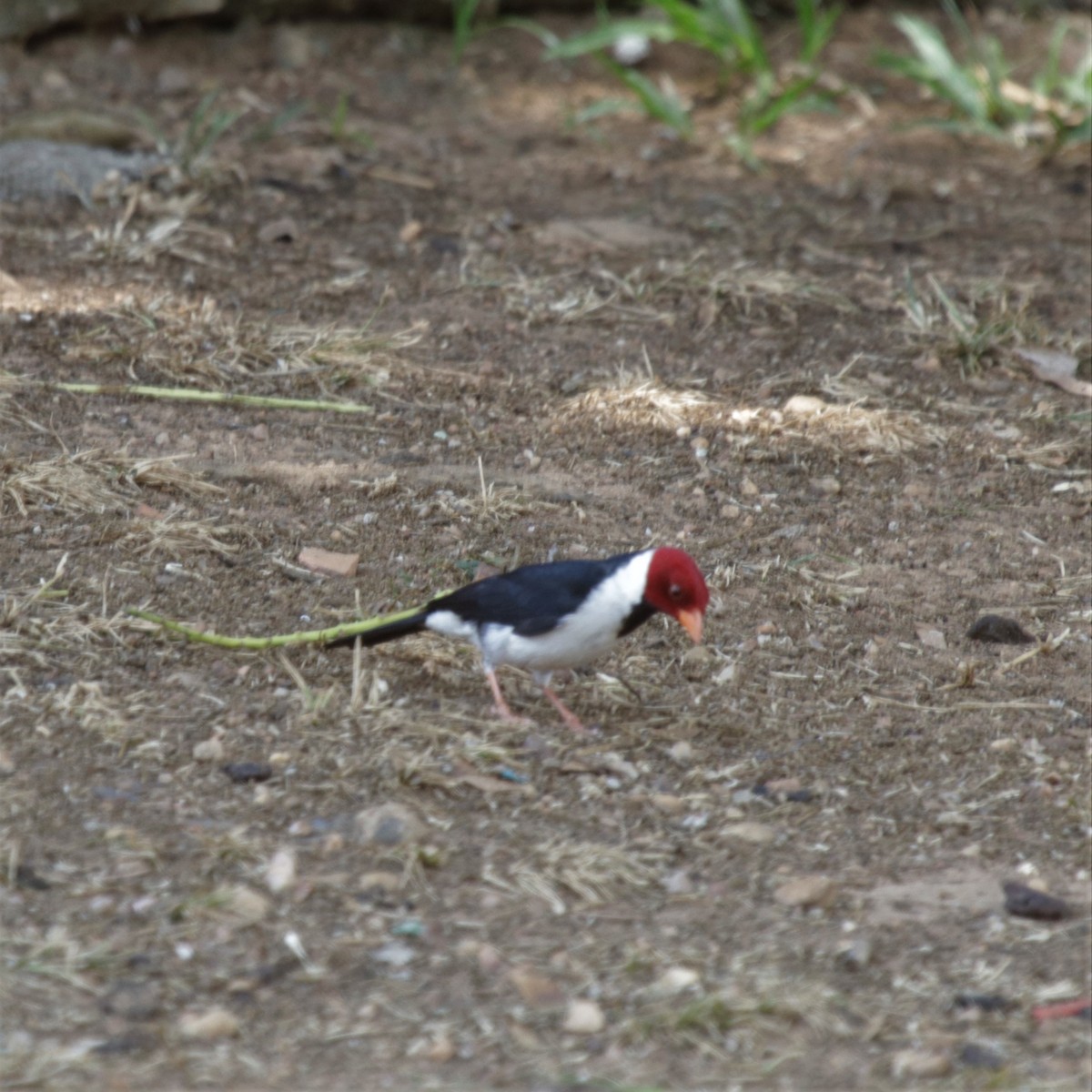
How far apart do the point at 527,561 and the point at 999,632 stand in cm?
131

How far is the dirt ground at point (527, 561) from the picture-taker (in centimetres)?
283

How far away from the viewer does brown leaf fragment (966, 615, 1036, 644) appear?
4.31 m

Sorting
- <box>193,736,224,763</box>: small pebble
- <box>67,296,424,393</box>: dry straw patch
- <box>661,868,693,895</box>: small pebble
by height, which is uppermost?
<box>661,868,693,895</box>: small pebble

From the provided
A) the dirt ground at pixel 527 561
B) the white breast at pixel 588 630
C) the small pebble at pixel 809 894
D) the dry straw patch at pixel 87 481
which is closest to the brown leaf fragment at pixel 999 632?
the dirt ground at pixel 527 561

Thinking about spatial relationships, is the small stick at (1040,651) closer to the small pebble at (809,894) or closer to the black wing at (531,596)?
the black wing at (531,596)

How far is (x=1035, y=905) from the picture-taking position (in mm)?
3133

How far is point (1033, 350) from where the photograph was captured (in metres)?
6.00

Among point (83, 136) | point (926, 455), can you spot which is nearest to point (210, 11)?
point (83, 136)

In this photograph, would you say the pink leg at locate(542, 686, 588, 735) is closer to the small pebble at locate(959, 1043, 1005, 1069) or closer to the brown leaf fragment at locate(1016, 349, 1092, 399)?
the small pebble at locate(959, 1043, 1005, 1069)

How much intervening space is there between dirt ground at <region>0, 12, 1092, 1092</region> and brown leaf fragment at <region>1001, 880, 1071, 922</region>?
0.13ft

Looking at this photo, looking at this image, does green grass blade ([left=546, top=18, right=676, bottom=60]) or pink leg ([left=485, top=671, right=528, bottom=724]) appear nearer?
pink leg ([left=485, top=671, right=528, bottom=724])

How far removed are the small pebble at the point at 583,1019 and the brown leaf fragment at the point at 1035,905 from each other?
2.95 ft

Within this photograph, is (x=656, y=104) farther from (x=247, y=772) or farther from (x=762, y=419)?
(x=247, y=772)

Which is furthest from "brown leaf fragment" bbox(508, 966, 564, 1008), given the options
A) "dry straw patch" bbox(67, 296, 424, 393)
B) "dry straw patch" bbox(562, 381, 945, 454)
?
"dry straw patch" bbox(67, 296, 424, 393)
